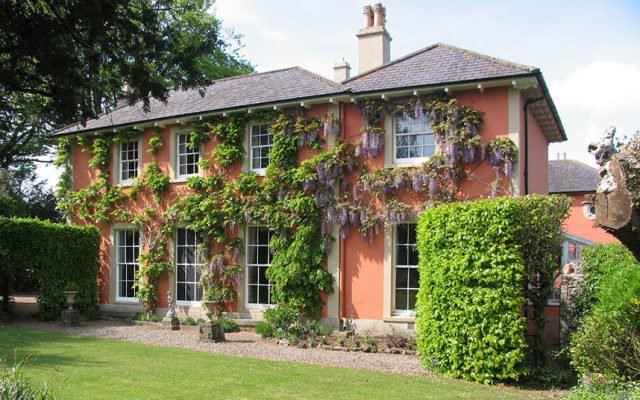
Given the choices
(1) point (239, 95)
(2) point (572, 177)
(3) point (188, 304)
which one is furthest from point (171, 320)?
(2) point (572, 177)

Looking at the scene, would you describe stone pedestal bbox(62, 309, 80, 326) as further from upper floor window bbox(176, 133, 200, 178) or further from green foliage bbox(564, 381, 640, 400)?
green foliage bbox(564, 381, 640, 400)

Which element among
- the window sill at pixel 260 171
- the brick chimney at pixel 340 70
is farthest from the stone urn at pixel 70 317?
the brick chimney at pixel 340 70

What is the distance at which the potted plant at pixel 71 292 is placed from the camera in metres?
15.8

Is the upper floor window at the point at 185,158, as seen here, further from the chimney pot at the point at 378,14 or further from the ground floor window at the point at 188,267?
the chimney pot at the point at 378,14

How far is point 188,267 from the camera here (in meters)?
16.5

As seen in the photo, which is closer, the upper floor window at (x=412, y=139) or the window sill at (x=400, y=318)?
the window sill at (x=400, y=318)

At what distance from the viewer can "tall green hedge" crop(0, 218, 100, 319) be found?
620 inches

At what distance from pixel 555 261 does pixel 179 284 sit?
1060 centimetres

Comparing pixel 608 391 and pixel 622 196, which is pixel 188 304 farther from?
pixel 622 196

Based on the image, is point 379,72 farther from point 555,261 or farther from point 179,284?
point 179,284

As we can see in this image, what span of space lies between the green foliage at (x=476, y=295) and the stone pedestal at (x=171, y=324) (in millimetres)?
7384

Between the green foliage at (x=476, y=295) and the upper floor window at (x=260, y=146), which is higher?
the upper floor window at (x=260, y=146)

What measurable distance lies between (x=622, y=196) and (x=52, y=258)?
1611 centimetres

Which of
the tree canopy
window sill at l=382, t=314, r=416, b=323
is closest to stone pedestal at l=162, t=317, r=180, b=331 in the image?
window sill at l=382, t=314, r=416, b=323
